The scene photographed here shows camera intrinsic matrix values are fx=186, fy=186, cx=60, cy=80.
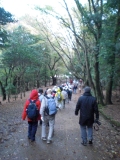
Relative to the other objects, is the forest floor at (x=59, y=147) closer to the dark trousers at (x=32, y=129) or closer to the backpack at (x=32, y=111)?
the dark trousers at (x=32, y=129)

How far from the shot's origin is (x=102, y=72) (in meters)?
18.5

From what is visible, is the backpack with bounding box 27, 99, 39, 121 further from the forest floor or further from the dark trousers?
the forest floor

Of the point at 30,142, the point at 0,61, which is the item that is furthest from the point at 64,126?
the point at 0,61

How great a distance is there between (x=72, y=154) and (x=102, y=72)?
1383cm

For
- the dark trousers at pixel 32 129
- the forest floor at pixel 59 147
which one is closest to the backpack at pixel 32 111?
the dark trousers at pixel 32 129

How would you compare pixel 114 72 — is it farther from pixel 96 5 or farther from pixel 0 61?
pixel 0 61

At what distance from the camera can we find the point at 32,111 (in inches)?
237

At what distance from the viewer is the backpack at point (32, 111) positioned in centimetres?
599

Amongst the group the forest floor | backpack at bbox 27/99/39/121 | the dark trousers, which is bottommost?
the forest floor

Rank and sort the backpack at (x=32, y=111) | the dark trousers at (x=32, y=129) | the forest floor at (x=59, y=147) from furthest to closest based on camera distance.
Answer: the dark trousers at (x=32, y=129), the backpack at (x=32, y=111), the forest floor at (x=59, y=147)

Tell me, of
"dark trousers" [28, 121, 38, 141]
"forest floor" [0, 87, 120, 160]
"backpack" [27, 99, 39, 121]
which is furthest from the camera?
"dark trousers" [28, 121, 38, 141]

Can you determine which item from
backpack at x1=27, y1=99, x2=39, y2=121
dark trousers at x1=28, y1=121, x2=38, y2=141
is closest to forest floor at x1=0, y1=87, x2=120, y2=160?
dark trousers at x1=28, y1=121, x2=38, y2=141

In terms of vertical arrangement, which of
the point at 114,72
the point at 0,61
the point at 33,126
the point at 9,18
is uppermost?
the point at 9,18

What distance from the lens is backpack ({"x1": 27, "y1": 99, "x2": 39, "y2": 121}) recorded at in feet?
19.6
